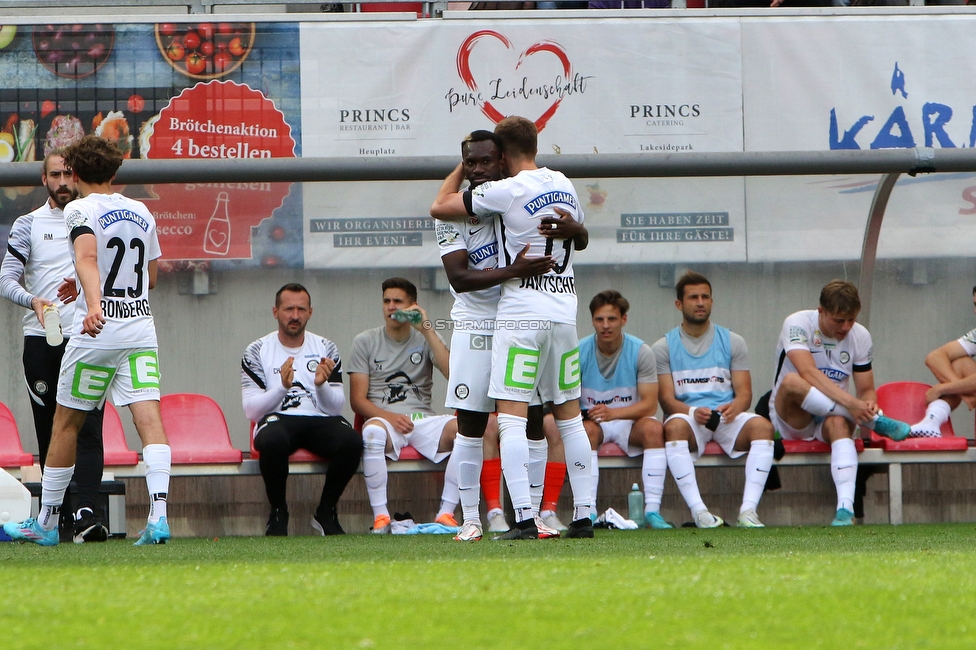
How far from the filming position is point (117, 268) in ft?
17.2

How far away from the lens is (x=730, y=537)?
589 cm

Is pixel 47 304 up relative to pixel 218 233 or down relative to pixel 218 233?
down

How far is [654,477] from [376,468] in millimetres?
1551

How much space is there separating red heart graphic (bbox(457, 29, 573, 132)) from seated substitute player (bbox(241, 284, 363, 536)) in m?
1.83

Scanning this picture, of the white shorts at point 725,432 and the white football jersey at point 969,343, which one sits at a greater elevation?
the white football jersey at point 969,343

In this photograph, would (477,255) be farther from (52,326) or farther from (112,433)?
(112,433)

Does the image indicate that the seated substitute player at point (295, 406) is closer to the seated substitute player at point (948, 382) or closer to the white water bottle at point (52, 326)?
the white water bottle at point (52, 326)

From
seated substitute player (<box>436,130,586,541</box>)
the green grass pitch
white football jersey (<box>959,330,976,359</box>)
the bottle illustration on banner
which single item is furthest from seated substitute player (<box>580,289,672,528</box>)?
the green grass pitch

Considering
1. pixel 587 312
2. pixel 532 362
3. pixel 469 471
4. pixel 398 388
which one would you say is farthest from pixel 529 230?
pixel 587 312

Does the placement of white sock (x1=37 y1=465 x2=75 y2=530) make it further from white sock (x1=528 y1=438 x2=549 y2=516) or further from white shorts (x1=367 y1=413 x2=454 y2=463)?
white shorts (x1=367 y1=413 x2=454 y2=463)

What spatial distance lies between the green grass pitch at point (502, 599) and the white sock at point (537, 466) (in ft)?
4.04

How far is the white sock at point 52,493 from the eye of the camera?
5.32 m

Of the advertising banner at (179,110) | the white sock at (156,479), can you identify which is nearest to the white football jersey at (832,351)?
the advertising banner at (179,110)

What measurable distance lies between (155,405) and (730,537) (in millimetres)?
2620
